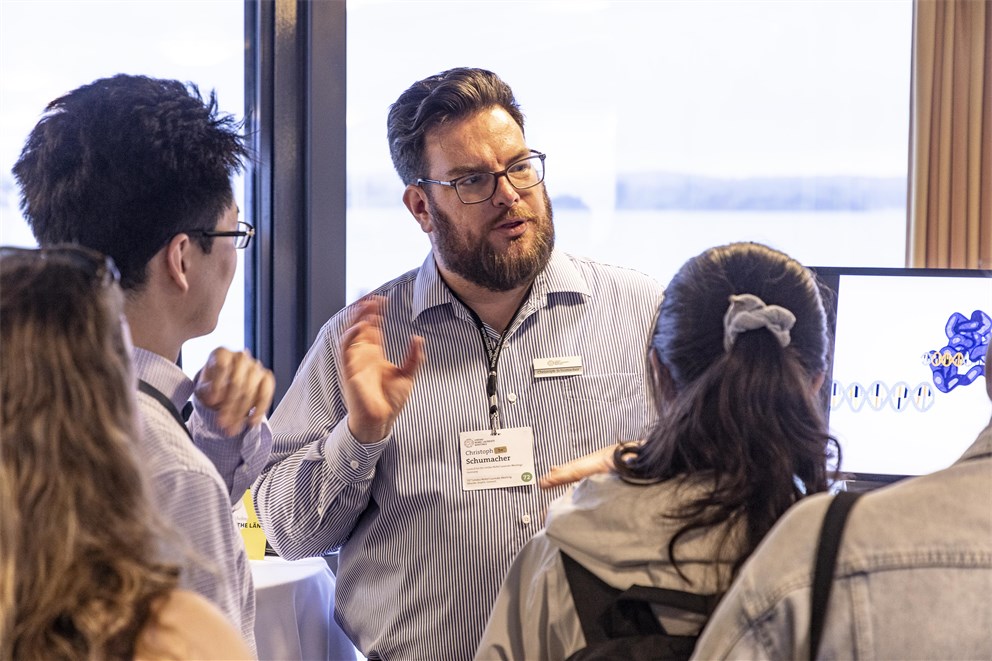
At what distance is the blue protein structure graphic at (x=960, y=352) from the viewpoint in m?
2.64

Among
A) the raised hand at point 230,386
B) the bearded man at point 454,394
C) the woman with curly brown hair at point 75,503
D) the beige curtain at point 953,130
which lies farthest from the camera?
the beige curtain at point 953,130

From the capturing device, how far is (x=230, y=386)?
67.3 inches

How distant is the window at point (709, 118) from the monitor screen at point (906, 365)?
1.20 m

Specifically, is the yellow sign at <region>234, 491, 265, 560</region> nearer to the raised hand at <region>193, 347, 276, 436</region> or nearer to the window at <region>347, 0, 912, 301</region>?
the raised hand at <region>193, 347, 276, 436</region>

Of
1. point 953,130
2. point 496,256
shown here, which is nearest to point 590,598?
point 496,256

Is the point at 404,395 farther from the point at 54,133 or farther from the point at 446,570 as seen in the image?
the point at 54,133

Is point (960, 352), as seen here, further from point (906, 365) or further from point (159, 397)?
point (159, 397)

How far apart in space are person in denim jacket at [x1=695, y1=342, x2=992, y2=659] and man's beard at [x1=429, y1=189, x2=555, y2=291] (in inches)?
53.5

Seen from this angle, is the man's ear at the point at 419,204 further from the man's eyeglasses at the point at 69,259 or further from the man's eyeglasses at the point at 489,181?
the man's eyeglasses at the point at 69,259

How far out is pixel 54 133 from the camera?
157cm

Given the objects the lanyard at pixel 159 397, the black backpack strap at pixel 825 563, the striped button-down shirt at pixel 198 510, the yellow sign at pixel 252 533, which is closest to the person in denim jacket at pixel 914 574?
the black backpack strap at pixel 825 563

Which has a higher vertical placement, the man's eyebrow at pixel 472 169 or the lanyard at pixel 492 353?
the man's eyebrow at pixel 472 169

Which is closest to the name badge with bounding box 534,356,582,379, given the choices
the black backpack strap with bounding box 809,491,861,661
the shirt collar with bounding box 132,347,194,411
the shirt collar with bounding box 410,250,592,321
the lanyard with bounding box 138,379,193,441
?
the shirt collar with bounding box 410,250,592,321

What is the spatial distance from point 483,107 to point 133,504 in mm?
1604
